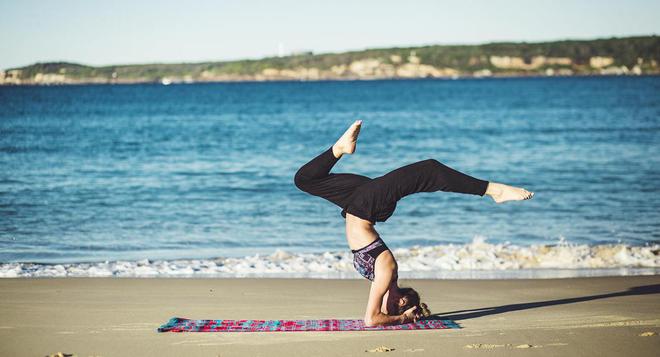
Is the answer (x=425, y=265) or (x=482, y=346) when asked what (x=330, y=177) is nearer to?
(x=482, y=346)

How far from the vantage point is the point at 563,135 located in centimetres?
4084

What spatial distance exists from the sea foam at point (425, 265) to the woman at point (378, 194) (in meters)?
3.54

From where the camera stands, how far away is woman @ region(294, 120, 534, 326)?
636cm

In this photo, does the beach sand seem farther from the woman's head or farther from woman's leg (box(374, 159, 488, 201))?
woman's leg (box(374, 159, 488, 201))

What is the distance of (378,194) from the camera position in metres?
6.59

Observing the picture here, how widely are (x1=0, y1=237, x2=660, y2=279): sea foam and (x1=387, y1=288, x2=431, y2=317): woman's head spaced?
334 cm

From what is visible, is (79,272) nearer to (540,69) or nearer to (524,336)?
(524,336)

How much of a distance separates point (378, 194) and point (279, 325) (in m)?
1.62

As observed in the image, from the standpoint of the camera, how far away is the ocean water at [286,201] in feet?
40.9

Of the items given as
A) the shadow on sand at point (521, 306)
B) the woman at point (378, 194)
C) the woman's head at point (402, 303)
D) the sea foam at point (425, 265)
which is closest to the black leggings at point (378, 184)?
the woman at point (378, 194)

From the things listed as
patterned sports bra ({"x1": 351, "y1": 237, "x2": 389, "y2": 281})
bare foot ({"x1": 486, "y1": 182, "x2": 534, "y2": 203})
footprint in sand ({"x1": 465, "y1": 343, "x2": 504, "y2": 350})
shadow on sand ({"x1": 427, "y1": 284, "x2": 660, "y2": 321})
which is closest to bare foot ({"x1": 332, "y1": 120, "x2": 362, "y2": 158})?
patterned sports bra ({"x1": 351, "y1": 237, "x2": 389, "y2": 281})

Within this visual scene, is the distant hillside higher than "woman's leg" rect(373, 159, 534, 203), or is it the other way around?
the distant hillside

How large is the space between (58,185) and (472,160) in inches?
662

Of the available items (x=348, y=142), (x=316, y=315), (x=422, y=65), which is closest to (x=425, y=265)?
(x=316, y=315)
